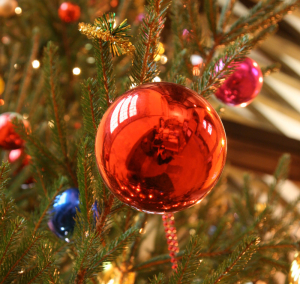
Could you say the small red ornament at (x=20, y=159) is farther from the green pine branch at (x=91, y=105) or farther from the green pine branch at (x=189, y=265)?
the green pine branch at (x=189, y=265)

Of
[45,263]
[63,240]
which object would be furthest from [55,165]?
[45,263]

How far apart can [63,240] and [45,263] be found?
163mm

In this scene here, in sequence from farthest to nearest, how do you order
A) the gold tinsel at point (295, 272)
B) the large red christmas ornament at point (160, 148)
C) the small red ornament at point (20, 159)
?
the small red ornament at point (20, 159) → the gold tinsel at point (295, 272) → the large red christmas ornament at point (160, 148)

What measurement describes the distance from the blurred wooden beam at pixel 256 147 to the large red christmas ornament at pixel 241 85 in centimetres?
97

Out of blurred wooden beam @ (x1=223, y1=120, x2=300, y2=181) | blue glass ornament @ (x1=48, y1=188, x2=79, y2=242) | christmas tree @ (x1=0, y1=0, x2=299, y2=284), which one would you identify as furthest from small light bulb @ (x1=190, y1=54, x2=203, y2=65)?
blurred wooden beam @ (x1=223, y1=120, x2=300, y2=181)

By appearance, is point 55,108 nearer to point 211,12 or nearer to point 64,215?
point 64,215

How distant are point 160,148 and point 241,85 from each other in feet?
1.52

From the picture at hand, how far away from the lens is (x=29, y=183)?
35.6 inches

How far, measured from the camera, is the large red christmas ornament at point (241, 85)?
0.70 meters

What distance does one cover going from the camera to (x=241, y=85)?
70 centimetres

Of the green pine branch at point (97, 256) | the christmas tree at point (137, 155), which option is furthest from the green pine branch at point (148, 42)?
the green pine branch at point (97, 256)

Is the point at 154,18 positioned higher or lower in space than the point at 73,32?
higher

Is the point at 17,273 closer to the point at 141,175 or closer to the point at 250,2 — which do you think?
the point at 141,175

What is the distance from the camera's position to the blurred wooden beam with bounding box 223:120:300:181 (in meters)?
1.70
